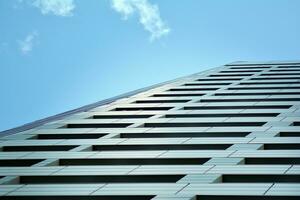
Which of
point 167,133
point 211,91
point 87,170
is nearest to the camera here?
point 87,170

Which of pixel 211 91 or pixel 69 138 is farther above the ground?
pixel 211 91

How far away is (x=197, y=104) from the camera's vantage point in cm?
5656

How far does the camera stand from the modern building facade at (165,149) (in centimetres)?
3358

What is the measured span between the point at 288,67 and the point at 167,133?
122 feet

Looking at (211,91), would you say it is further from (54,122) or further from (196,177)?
(196,177)

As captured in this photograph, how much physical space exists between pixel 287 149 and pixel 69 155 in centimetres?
993

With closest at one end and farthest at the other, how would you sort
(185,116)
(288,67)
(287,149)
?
(287,149), (185,116), (288,67)

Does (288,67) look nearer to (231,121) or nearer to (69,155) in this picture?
(231,121)

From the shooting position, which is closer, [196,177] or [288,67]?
[196,177]

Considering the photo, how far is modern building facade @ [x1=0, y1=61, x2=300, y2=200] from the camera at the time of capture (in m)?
33.6

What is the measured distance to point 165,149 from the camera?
4200cm

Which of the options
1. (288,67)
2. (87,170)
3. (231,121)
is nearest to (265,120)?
(231,121)

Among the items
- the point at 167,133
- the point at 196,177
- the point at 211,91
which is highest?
the point at 211,91

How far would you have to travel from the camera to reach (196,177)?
34875mm
